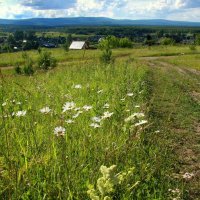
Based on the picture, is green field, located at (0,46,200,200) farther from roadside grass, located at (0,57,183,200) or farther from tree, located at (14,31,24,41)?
tree, located at (14,31,24,41)

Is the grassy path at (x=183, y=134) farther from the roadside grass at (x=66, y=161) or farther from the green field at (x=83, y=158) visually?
the roadside grass at (x=66, y=161)

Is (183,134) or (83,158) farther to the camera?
(183,134)

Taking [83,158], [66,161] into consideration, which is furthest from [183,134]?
[66,161]

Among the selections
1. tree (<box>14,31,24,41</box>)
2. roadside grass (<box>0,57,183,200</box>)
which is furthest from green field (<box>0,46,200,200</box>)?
tree (<box>14,31,24,41</box>)

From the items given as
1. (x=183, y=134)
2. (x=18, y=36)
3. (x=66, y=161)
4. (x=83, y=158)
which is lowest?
(x=183, y=134)

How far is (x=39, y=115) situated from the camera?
595 cm

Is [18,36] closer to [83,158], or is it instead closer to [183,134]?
[83,158]

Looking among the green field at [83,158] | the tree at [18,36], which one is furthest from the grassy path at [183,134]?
the tree at [18,36]

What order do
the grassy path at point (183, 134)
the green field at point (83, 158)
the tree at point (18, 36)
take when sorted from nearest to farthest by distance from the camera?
the green field at point (83, 158), the tree at point (18, 36), the grassy path at point (183, 134)

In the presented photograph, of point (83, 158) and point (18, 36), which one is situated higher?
point (18, 36)

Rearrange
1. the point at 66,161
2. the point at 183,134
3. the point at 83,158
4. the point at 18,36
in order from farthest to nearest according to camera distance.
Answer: the point at 183,134, the point at 18,36, the point at 83,158, the point at 66,161

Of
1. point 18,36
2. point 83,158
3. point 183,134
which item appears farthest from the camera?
point 183,134

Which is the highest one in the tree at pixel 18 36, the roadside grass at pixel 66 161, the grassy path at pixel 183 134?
the tree at pixel 18 36

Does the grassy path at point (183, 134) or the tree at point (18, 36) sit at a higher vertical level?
the tree at point (18, 36)
